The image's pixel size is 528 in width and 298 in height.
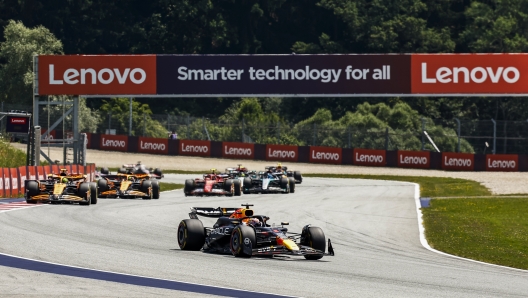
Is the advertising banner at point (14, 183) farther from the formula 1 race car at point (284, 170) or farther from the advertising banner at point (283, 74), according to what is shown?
the advertising banner at point (283, 74)

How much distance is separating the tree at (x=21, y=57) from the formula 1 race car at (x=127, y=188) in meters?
43.5

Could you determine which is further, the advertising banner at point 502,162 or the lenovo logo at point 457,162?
the lenovo logo at point 457,162

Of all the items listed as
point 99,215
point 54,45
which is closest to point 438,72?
point 99,215

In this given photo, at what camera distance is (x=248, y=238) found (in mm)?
15555

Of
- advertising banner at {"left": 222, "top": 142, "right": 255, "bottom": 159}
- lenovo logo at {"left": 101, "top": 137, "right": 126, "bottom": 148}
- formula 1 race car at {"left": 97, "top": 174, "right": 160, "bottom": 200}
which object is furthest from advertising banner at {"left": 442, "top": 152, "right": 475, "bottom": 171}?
formula 1 race car at {"left": 97, "top": 174, "right": 160, "bottom": 200}

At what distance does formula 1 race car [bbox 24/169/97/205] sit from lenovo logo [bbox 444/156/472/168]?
33.2 meters

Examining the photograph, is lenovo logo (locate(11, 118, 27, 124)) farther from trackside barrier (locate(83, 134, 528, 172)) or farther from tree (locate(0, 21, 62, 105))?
tree (locate(0, 21, 62, 105))

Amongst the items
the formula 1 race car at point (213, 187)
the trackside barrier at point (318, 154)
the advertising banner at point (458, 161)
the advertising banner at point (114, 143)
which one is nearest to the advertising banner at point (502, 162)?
the trackside barrier at point (318, 154)

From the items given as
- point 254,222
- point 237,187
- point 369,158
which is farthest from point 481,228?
point 369,158

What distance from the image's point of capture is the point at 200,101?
8931 cm

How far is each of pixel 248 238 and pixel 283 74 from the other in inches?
1185

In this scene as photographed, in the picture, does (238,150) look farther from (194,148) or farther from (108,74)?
(108,74)

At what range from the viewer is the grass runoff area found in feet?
59.5

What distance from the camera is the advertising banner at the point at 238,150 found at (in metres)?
61.4
